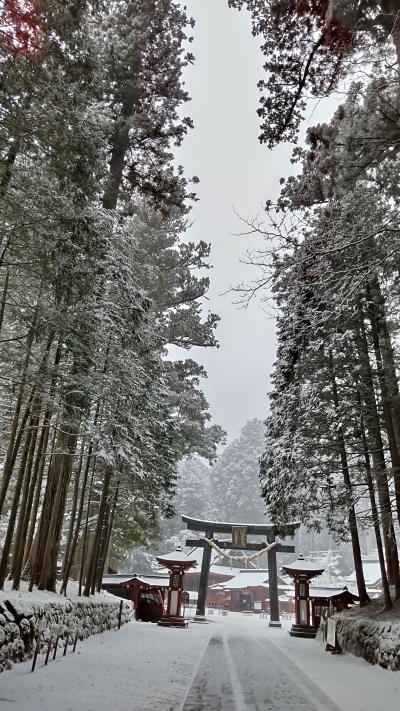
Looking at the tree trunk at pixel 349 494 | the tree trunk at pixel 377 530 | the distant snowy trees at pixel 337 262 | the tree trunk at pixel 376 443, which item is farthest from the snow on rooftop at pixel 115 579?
the tree trunk at pixel 377 530

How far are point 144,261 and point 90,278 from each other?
32.8 feet

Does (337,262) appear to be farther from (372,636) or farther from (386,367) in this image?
(372,636)

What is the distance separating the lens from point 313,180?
936cm

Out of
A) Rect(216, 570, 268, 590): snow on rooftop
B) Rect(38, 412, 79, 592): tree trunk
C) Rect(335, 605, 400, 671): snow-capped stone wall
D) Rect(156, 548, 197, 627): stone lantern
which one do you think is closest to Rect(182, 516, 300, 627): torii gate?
Rect(156, 548, 197, 627): stone lantern

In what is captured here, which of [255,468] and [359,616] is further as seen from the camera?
[255,468]

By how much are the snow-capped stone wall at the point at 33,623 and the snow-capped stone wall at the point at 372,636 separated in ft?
19.3

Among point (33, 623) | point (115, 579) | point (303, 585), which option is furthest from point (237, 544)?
point (33, 623)

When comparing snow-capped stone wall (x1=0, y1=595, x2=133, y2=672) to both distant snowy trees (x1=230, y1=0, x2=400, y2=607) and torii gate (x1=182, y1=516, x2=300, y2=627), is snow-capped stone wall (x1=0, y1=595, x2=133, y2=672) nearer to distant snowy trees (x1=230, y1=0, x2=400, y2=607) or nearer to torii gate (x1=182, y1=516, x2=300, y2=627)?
distant snowy trees (x1=230, y1=0, x2=400, y2=607)

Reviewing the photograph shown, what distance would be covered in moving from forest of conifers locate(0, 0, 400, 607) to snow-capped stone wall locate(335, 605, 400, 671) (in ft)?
3.41

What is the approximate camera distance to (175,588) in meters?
20.6

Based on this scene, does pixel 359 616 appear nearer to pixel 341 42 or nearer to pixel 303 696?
pixel 303 696

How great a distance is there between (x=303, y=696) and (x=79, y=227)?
776 centimetres

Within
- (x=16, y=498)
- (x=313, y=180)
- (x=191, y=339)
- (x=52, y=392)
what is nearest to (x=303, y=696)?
(x=16, y=498)

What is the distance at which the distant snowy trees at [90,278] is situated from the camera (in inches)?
280
